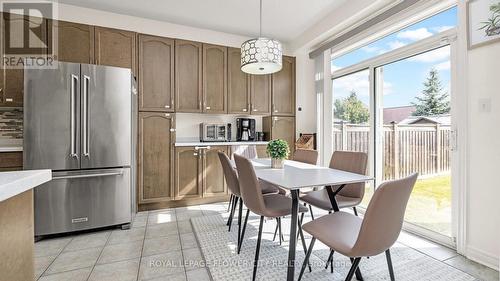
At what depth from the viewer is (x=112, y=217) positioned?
2594 millimetres

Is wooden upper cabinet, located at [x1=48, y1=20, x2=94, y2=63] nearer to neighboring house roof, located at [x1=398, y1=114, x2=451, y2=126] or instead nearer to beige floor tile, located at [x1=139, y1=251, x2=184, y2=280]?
beige floor tile, located at [x1=139, y1=251, x2=184, y2=280]

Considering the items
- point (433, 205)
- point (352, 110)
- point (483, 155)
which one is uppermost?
point (352, 110)

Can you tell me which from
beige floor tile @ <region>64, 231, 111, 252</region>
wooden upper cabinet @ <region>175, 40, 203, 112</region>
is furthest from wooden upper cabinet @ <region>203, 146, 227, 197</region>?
beige floor tile @ <region>64, 231, 111, 252</region>

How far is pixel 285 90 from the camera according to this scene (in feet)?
13.4

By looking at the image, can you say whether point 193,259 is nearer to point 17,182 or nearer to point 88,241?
point 88,241

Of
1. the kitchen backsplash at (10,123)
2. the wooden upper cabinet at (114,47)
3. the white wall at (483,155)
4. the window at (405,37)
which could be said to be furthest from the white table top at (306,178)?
the kitchen backsplash at (10,123)

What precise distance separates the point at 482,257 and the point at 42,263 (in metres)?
3.59

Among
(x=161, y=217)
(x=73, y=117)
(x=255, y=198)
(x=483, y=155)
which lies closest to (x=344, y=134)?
(x=483, y=155)

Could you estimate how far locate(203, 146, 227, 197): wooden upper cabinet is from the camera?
3500 millimetres

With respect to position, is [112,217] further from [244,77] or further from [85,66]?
[244,77]

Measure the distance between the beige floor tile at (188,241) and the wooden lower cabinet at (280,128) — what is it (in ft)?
6.87

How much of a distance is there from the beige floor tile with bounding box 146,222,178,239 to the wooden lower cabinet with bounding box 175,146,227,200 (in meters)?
0.62

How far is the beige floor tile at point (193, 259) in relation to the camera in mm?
1909

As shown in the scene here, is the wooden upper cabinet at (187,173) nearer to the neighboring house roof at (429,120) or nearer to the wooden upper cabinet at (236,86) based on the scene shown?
the wooden upper cabinet at (236,86)
